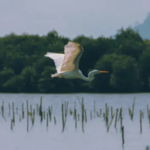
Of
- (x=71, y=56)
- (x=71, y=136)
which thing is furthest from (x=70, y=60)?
(x=71, y=136)

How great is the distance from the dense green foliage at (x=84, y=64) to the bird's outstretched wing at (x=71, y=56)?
4598 centimetres

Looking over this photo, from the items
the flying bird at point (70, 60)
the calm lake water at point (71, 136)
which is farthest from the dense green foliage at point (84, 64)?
the flying bird at point (70, 60)

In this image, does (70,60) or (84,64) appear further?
(84,64)

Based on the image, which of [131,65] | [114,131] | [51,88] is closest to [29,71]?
[51,88]

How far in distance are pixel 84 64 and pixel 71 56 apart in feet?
171

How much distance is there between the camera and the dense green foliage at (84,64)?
70750 mm

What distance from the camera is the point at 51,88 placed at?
70.8 m

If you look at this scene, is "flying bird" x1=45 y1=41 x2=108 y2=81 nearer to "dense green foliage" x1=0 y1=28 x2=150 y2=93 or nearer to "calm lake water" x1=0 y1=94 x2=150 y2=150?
"calm lake water" x1=0 y1=94 x2=150 y2=150

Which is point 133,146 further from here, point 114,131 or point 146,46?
point 146,46

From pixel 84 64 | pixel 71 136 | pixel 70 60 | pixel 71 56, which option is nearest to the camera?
pixel 71 56

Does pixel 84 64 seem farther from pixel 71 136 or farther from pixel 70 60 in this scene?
pixel 70 60

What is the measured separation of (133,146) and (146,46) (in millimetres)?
54566

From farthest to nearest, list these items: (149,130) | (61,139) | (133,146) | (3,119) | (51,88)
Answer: (51,88), (3,119), (149,130), (61,139), (133,146)

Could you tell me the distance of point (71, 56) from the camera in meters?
21.7
